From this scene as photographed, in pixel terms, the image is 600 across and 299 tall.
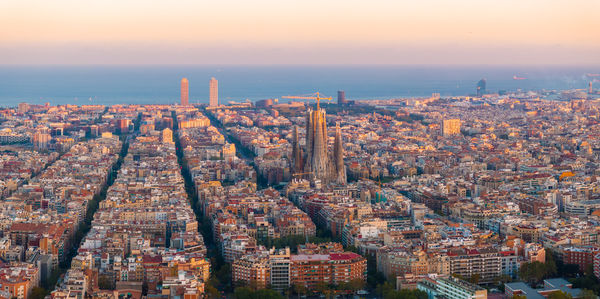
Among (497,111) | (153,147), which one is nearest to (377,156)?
(153,147)

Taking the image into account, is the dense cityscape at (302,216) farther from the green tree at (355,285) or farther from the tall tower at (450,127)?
the tall tower at (450,127)

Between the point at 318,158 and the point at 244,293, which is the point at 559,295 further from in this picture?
the point at 318,158

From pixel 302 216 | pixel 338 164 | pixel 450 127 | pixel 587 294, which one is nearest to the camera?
pixel 587 294

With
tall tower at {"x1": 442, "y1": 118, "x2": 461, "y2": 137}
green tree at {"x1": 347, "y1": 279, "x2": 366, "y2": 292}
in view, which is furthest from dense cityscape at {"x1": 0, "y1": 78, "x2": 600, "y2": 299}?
tall tower at {"x1": 442, "y1": 118, "x2": 461, "y2": 137}

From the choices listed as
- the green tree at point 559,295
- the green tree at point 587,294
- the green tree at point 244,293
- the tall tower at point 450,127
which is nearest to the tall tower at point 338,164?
the green tree at point 244,293

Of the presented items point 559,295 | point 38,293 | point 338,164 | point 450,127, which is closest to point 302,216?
point 338,164
